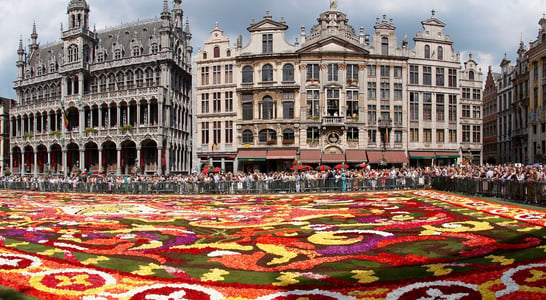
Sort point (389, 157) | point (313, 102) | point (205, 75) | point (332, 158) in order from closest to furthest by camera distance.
→ point (332, 158)
point (389, 157)
point (313, 102)
point (205, 75)

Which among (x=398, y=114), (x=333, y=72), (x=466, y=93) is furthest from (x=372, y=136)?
(x=466, y=93)

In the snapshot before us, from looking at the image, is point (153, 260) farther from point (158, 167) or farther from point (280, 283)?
point (158, 167)

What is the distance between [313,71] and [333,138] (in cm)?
747

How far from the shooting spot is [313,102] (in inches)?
1726

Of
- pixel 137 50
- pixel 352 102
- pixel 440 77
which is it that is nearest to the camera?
pixel 352 102

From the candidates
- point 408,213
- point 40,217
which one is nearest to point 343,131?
point 408,213

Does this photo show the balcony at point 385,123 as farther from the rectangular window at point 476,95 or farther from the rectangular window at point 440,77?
the rectangular window at point 476,95

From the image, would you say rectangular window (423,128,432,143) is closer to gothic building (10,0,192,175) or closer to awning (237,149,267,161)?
awning (237,149,267,161)

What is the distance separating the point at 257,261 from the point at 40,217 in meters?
9.76

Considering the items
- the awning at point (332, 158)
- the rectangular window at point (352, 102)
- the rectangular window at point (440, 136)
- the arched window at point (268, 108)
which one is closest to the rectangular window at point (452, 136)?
the rectangular window at point (440, 136)

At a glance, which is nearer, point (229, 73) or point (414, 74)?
point (414, 74)

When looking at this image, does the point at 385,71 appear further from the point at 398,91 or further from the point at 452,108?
the point at 452,108

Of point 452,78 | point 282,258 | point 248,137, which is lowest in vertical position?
point 282,258

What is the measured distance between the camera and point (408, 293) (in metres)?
5.36
